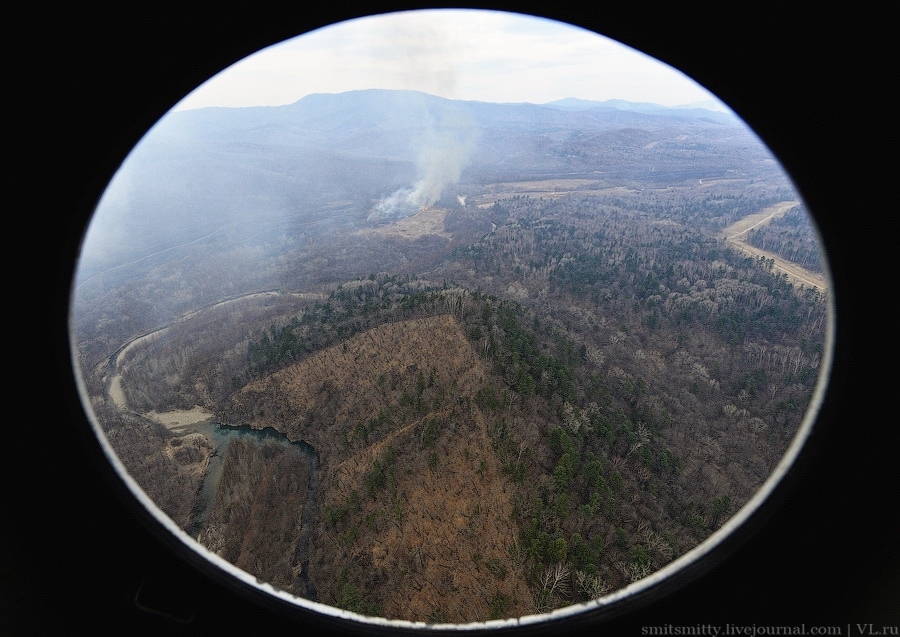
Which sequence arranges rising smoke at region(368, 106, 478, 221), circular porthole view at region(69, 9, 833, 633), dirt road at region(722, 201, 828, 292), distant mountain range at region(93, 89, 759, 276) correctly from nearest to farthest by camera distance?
circular porthole view at region(69, 9, 833, 633) → dirt road at region(722, 201, 828, 292) → distant mountain range at region(93, 89, 759, 276) → rising smoke at region(368, 106, 478, 221)

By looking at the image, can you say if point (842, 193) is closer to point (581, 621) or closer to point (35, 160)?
point (581, 621)

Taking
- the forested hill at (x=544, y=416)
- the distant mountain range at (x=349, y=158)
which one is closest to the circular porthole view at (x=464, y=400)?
the forested hill at (x=544, y=416)

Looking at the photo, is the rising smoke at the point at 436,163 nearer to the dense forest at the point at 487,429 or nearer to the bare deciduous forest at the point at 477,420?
the bare deciduous forest at the point at 477,420

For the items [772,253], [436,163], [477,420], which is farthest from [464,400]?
[436,163]

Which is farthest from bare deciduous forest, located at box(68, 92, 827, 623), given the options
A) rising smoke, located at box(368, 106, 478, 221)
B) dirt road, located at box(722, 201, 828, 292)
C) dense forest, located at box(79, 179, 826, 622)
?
rising smoke, located at box(368, 106, 478, 221)

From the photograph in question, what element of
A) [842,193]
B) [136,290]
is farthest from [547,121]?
[842,193]

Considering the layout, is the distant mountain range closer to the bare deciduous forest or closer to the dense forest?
the bare deciduous forest

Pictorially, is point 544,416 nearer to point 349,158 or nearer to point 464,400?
point 464,400

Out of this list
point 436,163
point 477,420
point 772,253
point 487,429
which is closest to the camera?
point 487,429
